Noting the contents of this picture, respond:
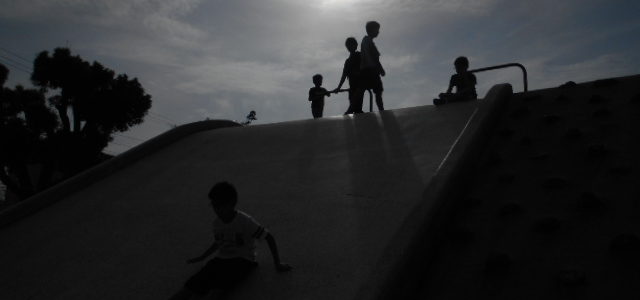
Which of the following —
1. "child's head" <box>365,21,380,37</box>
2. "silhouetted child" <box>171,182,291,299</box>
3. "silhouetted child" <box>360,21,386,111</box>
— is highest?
"child's head" <box>365,21,380,37</box>

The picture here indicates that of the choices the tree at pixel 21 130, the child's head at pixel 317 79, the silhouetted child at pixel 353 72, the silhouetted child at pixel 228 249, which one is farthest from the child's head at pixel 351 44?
the tree at pixel 21 130

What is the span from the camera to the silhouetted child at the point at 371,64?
23.6 ft

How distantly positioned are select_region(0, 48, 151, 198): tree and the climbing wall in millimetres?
17814

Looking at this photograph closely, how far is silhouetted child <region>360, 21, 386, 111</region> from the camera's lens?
23.6 feet

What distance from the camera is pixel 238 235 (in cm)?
291

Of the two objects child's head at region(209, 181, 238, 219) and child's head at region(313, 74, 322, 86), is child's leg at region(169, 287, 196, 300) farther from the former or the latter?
child's head at region(313, 74, 322, 86)

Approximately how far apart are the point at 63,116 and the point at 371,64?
51.3 ft

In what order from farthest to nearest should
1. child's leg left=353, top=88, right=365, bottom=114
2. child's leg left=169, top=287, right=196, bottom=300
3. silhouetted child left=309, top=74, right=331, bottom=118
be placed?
silhouetted child left=309, top=74, right=331, bottom=118
child's leg left=353, top=88, right=365, bottom=114
child's leg left=169, top=287, right=196, bottom=300

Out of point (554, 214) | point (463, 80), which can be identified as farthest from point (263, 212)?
point (463, 80)

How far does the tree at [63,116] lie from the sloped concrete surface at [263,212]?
13703 millimetres

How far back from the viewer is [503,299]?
2.47 meters

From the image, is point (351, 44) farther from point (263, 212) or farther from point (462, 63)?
point (263, 212)

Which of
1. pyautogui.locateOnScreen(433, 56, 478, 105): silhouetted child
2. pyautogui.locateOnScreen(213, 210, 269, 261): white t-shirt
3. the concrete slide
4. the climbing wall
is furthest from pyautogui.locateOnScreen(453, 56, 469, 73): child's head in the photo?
pyautogui.locateOnScreen(213, 210, 269, 261): white t-shirt

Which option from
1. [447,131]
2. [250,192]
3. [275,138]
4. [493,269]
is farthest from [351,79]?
[493,269]
